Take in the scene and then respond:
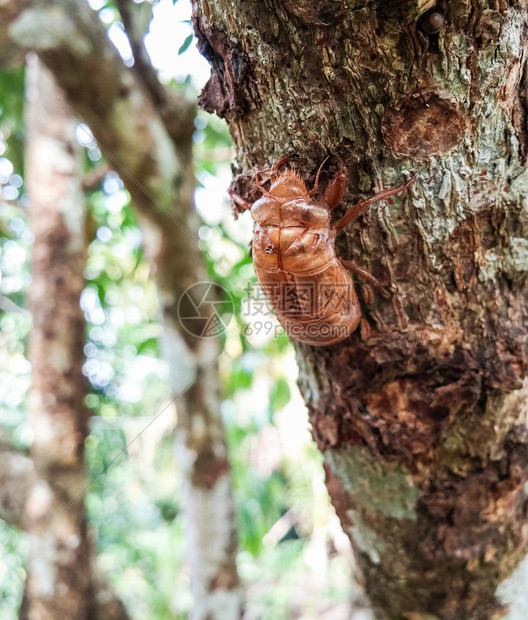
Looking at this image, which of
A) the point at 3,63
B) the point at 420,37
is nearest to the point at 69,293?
the point at 3,63

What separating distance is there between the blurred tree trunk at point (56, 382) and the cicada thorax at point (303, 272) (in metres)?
1.90

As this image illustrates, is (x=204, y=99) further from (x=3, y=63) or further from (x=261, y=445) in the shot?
(x=261, y=445)

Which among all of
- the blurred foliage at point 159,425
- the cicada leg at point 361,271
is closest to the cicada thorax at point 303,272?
the cicada leg at point 361,271

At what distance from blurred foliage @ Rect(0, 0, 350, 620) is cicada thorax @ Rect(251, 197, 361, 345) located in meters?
1.28

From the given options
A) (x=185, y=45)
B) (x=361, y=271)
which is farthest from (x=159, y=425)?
(x=361, y=271)

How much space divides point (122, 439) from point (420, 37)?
667 cm

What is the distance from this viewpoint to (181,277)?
261cm

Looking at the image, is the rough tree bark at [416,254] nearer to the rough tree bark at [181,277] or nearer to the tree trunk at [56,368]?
the rough tree bark at [181,277]

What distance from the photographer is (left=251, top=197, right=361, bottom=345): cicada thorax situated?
1200 millimetres

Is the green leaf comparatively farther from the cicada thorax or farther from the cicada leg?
the cicada leg

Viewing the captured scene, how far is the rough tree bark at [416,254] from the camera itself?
0.90 meters

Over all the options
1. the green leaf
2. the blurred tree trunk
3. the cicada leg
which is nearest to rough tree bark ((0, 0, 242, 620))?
the green leaf

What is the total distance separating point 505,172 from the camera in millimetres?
1022

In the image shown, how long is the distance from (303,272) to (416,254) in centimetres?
32
